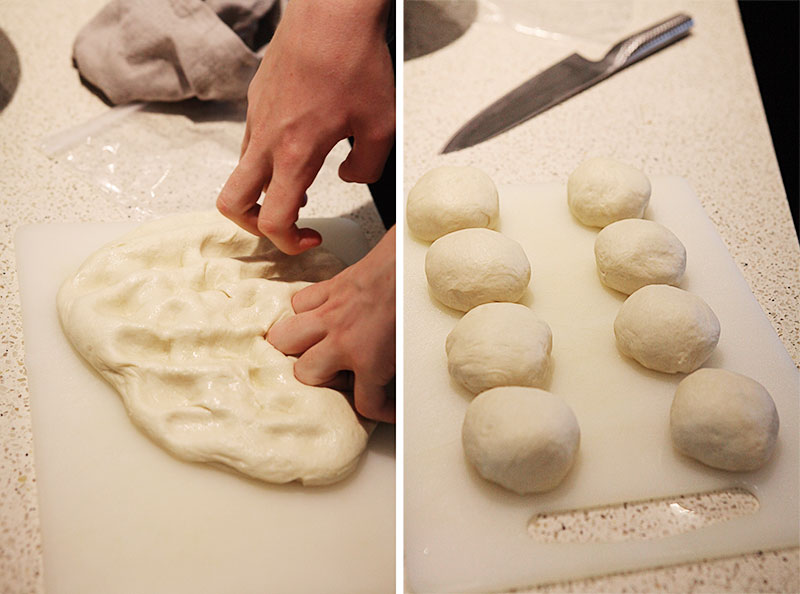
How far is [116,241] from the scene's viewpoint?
32.7 inches

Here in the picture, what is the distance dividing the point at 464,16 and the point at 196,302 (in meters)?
0.95

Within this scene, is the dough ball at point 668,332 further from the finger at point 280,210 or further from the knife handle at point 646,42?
the knife handle at point 646,42

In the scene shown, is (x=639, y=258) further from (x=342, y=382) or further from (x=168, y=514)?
(x=168, y=514)

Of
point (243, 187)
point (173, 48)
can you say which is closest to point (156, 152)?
point (173, 48)

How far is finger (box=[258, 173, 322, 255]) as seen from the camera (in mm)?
778

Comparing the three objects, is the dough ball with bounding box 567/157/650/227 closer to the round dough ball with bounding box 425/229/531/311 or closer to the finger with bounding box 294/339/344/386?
the round dough ball with bounding box 425/229/531/311

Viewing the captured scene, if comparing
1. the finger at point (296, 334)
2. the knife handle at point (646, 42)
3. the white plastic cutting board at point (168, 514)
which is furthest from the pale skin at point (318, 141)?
the knife handle at point (646, 42)

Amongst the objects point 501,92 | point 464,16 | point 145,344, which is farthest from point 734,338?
point 464,16

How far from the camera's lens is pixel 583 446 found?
2.39 ft

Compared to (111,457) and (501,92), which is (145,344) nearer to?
(111,457)

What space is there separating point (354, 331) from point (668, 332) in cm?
37

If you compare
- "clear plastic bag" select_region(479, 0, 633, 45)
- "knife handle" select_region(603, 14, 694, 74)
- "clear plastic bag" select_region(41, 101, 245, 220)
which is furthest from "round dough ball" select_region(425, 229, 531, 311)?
"clear plastic bag" select_region(479, 0, 633, 45)

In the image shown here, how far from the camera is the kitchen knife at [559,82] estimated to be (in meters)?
1.14

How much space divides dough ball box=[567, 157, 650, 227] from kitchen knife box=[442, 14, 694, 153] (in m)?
0.23
